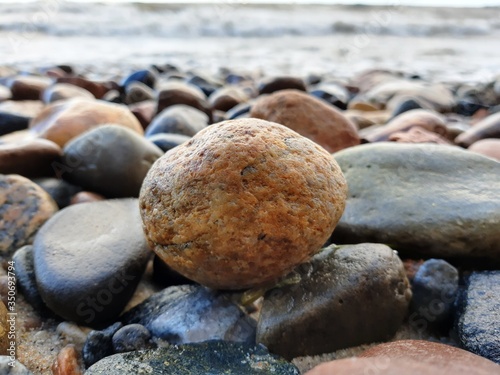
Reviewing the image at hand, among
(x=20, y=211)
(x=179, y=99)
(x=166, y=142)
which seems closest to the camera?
(x=20, y=211)

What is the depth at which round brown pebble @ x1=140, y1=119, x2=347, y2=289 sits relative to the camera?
1.45 metres

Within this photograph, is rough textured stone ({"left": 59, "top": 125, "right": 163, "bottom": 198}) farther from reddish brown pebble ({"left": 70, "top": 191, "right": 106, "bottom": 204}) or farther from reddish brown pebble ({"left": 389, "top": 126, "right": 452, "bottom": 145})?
reddish brown pebble ({"left": 389, "top": 126, "right": 452, "bottom": 145})

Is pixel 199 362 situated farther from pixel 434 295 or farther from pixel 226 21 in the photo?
pixel 226 21

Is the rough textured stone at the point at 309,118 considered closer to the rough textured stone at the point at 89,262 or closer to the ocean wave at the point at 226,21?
the rough textured stone at the point at 89,262

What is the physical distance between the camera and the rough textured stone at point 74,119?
A: 311 cm

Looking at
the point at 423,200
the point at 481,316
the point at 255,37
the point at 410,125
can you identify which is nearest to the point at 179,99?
the point at 410,125

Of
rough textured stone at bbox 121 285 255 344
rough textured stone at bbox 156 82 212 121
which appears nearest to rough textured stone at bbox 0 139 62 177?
rough textured stone at bbox 121 285 255 344

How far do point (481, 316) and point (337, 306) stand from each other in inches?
17.7

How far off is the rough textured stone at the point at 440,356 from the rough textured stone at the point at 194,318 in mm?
465

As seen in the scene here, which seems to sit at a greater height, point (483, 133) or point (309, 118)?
point (309, 118)

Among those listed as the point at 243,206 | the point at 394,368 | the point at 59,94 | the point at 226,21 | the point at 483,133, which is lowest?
the point at 226,21

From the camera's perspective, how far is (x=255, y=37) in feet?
49.9

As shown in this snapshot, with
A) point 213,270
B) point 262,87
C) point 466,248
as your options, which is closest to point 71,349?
point 213,270

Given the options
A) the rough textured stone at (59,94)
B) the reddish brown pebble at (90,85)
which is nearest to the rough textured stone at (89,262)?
the rough textured stone at (59,94)
